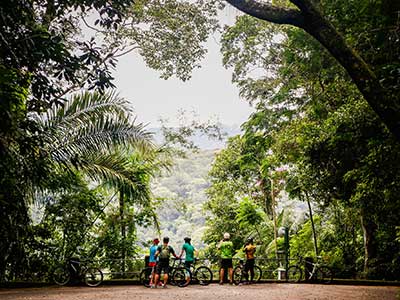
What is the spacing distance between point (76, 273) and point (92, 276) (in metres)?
0.47

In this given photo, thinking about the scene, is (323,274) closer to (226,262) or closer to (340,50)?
(226,262)

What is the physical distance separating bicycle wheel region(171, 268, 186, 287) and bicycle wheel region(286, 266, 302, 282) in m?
4.68

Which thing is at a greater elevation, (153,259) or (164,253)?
(164,253)

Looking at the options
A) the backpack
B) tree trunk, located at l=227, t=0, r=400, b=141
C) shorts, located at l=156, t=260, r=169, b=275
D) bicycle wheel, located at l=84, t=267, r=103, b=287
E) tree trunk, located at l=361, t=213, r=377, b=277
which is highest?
tree trunk, located at l=227, t=0, r=400, b=141

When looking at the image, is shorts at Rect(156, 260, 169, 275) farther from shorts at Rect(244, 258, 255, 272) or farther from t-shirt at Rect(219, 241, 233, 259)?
shorts at Rect(244, 258, 255, 272)

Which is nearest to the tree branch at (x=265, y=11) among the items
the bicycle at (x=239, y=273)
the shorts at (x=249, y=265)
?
the shorts at (x=249, y=265)

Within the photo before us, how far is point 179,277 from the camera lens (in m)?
14.0

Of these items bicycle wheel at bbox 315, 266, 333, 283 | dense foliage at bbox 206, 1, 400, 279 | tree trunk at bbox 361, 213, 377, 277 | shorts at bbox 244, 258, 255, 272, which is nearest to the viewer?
dense foliage at bbox 206, 1, 400, 279

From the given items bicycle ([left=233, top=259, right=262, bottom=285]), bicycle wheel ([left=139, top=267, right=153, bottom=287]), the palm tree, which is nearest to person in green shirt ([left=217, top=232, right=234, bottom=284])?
bicycle ([left=233, top=259, right=262, bottom=285])

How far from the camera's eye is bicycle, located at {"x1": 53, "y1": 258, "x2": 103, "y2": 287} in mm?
13430

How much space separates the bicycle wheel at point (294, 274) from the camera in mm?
16875

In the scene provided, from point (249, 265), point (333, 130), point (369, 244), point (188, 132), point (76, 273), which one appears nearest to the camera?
point (333, 130)

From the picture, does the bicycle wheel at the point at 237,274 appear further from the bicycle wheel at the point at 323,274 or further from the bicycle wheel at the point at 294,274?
the bicycle wheel at the point at 323,274

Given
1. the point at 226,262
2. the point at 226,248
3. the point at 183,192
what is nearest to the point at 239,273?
the point at 226,262
